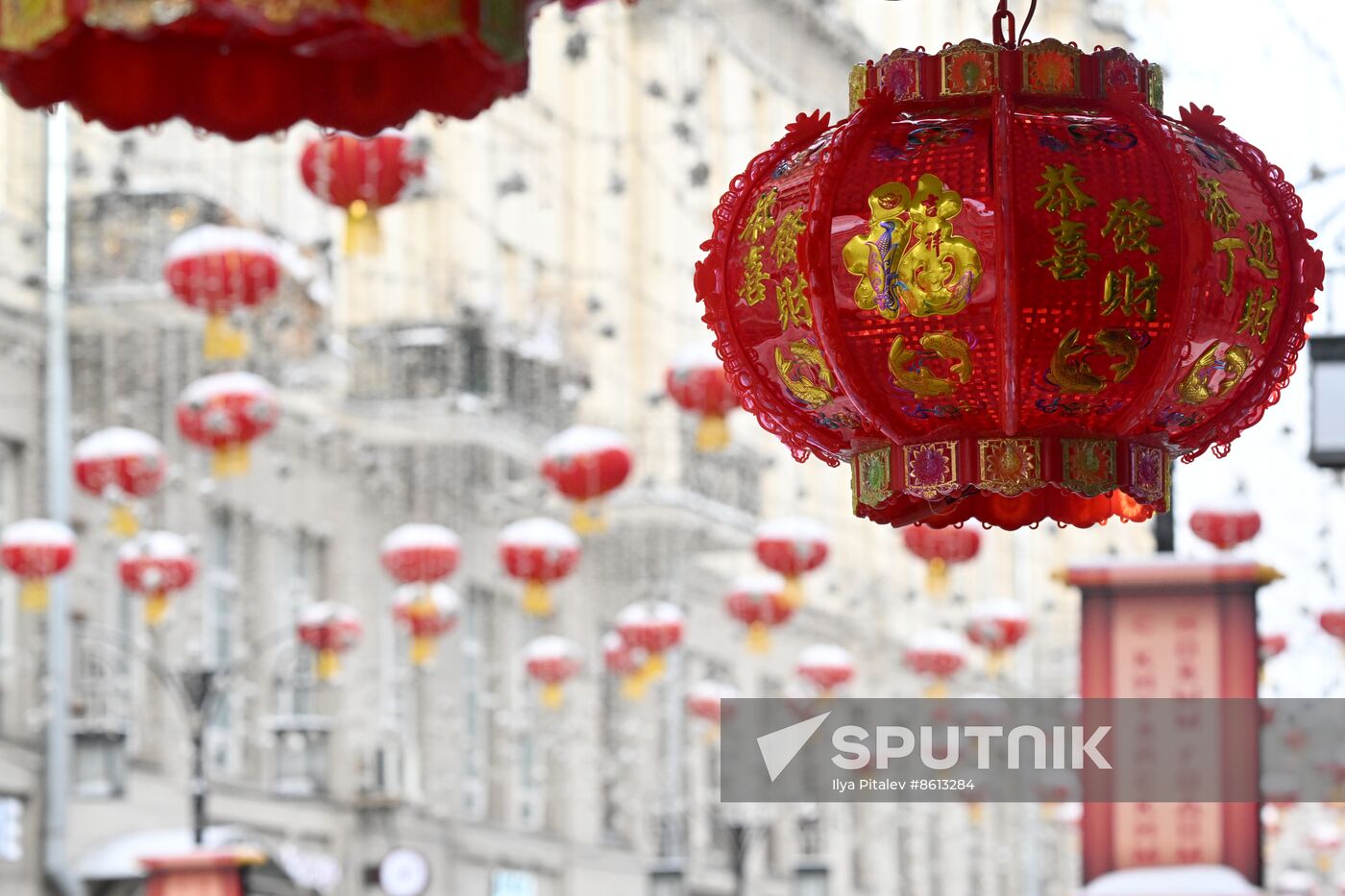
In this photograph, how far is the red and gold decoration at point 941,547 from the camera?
60.7 feet

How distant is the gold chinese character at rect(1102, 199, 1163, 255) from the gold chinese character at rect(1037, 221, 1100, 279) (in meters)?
0.04

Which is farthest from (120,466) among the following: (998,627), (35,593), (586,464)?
(998,627)

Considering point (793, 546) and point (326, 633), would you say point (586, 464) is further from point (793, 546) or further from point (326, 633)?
point (326, 633)

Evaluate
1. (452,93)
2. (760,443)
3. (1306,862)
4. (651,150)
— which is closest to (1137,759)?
(452,93)

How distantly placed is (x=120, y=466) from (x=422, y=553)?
2365 mm

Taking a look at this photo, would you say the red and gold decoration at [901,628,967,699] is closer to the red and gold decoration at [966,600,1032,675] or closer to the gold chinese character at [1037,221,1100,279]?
the red and gold decoration at [966,600,1032,675]

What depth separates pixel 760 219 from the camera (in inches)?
176

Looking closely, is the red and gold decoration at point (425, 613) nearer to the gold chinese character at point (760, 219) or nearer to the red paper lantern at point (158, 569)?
the red paper lantern at point (158, 569)

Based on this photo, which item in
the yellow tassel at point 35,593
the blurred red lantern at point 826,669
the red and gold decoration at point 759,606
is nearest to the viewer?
the yellow tassel at point 35,593

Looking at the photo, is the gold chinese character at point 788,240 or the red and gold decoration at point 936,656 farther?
the red and gold decoration at point 936,656

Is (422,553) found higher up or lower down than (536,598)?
higher up

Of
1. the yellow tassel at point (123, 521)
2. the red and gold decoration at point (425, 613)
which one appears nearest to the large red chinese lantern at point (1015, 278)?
the yellow tassel at point (123, 521)

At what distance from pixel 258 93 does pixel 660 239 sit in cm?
2421

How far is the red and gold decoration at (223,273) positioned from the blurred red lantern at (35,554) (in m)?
2.78
